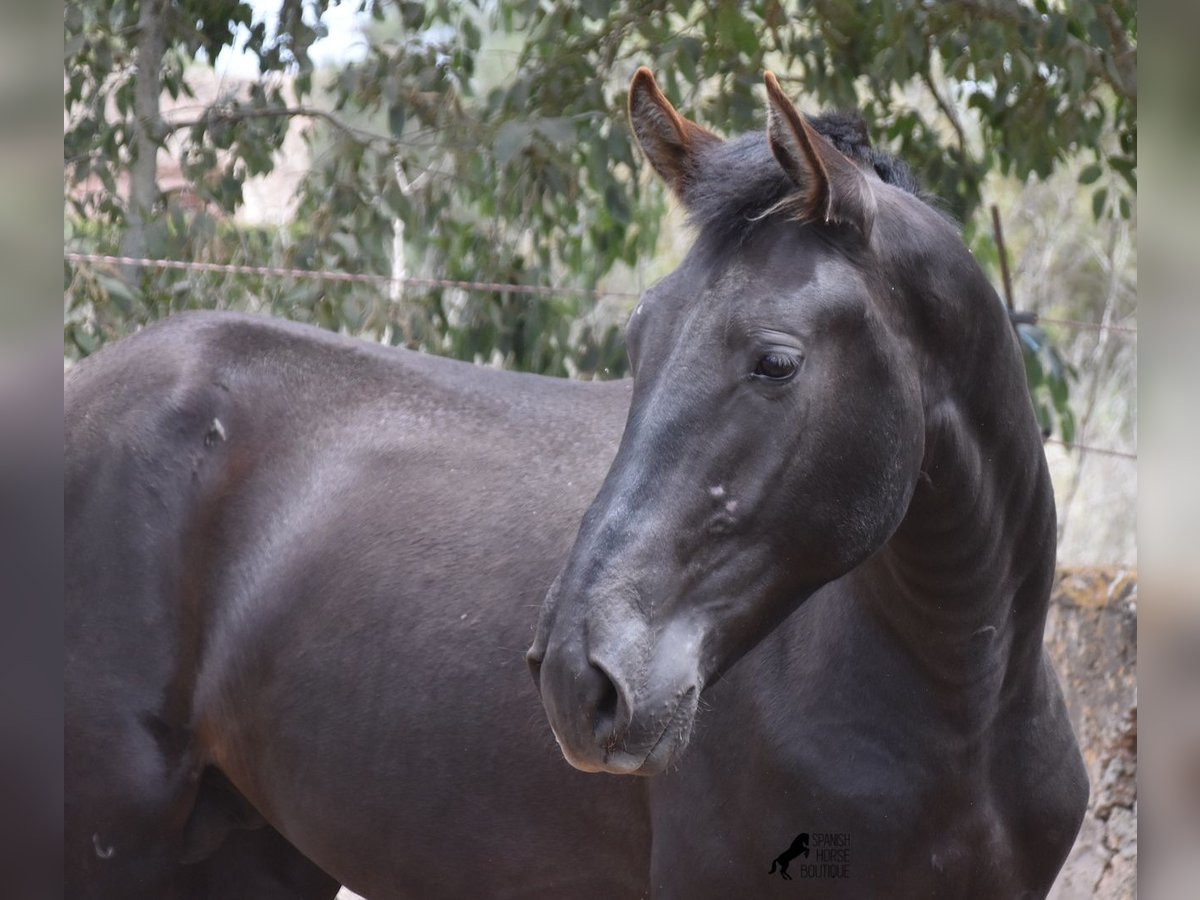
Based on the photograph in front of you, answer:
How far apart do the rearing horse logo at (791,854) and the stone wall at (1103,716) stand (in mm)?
2094

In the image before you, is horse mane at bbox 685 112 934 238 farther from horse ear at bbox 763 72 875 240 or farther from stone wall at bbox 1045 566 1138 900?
stone wall at bbox 1045 566 1138 900

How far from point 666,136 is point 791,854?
1.03 metres

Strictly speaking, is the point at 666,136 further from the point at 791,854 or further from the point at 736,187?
the point at 791,854

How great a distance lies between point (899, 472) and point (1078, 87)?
2.88m

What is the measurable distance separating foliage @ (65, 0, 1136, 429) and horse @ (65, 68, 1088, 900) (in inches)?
62.4

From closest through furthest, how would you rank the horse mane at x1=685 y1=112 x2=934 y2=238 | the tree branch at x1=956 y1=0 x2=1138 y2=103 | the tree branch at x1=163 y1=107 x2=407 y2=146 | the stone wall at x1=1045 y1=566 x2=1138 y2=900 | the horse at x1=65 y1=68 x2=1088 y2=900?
1. the horse at x1=65 y1=68 x2=1088 y2=900
2. the horse mane at x1=685 y1=112 x2=934 y2=238
3. the stone wall at x1=1045 y1=566 x2=1138 y2=900
4. the tree branch at x1=956 y1=0 x2=1138 y2=103
5. the tree branch at x1=163 y1=107 x2=407 y2=146

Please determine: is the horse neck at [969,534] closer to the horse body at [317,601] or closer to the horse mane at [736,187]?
the horse mane at [736,187]

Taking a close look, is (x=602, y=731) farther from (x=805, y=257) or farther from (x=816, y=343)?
(x=805, y=257)

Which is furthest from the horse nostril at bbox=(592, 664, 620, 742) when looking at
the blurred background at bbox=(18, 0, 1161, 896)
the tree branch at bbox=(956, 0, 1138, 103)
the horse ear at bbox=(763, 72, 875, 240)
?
the tree branch at bbox=(956, 0, 1138, 103)

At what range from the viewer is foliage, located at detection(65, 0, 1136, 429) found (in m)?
4.19

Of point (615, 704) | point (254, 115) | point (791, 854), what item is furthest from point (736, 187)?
point (254, 115)

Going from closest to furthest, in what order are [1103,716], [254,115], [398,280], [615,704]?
1. [615,704]
2. [1103,716]
3. [398,280]
4. [254,115]

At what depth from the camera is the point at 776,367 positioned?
1.53 meters

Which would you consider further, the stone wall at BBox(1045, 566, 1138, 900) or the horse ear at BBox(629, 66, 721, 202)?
the stone wall at BBox(1045, 566, 1138, 900)
